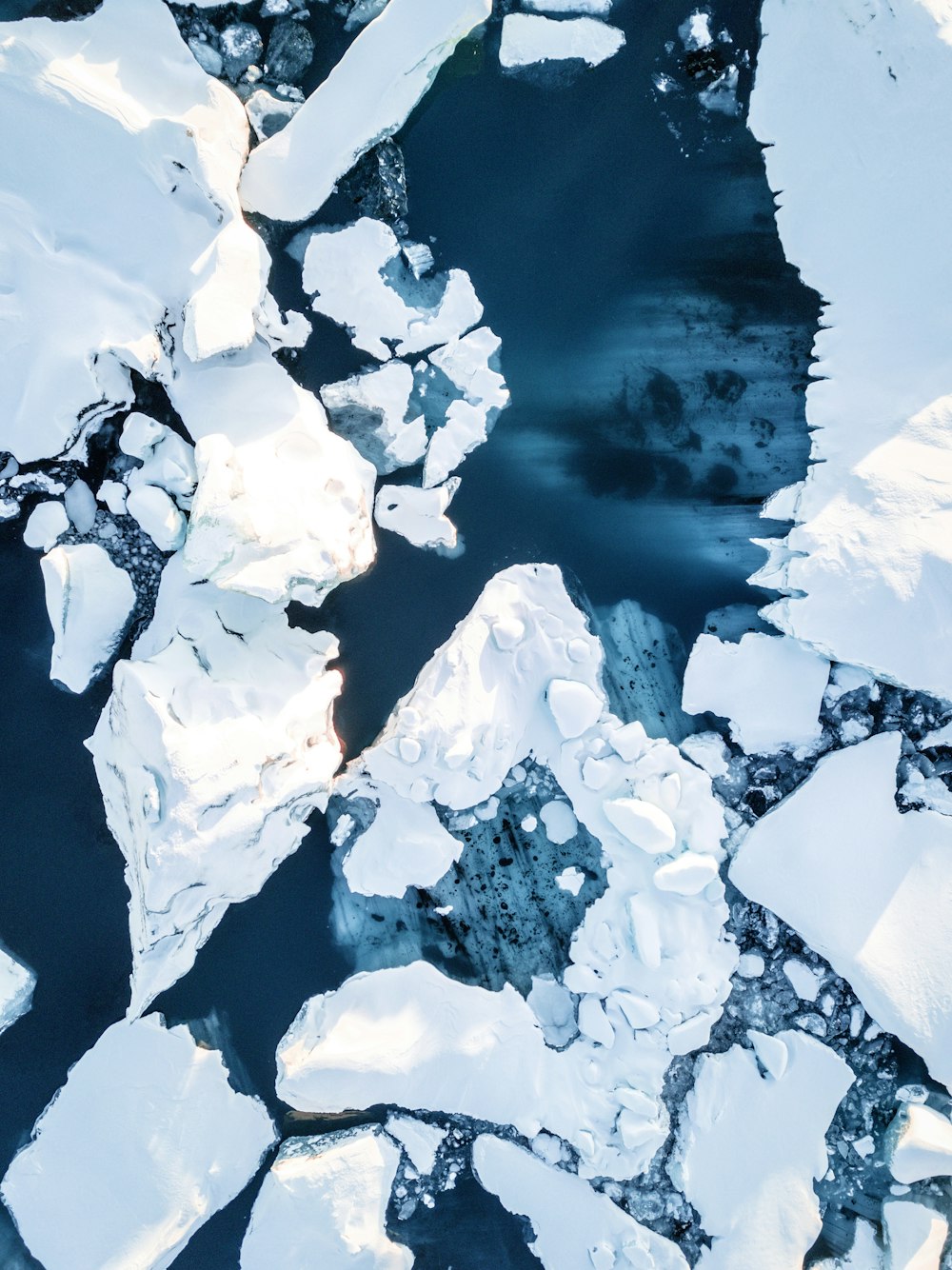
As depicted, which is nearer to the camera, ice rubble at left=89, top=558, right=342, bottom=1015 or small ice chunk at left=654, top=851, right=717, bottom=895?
ice rubble at left=89, top=558, right=342, bottom=1015

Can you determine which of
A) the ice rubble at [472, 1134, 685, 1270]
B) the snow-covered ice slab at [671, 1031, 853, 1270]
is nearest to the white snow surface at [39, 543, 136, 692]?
the ice rubble at [472, 1134, 685, 1270]

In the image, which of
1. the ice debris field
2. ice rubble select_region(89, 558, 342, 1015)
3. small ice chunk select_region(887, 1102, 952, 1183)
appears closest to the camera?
ice rubble select_region(89, 558, 342, 1015)

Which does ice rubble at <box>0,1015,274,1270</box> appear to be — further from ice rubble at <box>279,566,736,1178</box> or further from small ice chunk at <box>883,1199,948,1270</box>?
small ice chunk at <box>883,1199,948,1270</box>

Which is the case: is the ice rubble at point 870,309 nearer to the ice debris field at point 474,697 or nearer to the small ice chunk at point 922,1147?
the ice debris field at point 474,697

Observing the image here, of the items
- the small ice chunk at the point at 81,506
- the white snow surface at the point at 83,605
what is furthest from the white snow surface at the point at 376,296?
the white snow surface at the point at 83,605

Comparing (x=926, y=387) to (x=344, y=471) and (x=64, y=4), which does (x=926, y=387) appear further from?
(x=64, y=4)

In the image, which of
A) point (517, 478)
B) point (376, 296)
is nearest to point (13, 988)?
point (517, 478)

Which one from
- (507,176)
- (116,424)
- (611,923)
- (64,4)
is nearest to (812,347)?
(507,176)

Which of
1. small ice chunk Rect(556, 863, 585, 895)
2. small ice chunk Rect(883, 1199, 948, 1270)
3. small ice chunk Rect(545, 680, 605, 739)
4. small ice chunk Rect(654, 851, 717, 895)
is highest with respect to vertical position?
small ice chunk Rect(545, 680, 605, 739)
